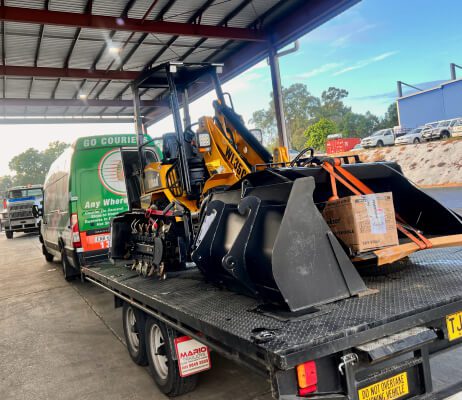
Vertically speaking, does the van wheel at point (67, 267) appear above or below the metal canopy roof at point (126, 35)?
below

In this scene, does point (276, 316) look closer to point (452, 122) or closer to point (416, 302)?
point (416, 302)

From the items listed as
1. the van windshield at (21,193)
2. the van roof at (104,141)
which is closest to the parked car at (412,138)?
the van windshield at (21,193)

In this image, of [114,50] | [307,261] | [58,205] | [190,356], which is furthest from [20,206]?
[307,261]

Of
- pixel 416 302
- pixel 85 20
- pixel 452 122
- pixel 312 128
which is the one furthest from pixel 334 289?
pixel 312 128

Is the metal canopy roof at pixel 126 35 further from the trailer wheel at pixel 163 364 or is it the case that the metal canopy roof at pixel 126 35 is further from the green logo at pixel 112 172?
the trailer wheel at pixel 163 364

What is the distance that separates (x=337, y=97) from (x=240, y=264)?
7565 cm

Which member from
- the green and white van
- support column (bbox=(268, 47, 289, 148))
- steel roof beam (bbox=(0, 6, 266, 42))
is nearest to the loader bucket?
the green and white van

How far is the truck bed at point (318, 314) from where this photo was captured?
2.18 meters

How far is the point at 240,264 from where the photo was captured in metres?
3.03

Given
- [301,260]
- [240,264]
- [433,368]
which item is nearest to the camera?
[301,260]

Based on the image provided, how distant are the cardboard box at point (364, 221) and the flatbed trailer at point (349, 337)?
0.32 m

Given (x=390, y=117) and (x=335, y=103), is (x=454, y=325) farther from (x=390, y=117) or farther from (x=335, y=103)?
(x=335, y=103)

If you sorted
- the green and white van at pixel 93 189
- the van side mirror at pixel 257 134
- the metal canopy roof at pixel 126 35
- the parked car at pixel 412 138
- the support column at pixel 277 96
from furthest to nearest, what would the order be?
the parked car at pixel 412 138
the support column at pixel 277 96
the metal canopy roof at pixel 126 35
the green and white van at pixel 93 189
the van side mirror at pixel 257 134

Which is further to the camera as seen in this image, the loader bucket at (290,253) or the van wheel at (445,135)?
the van wheel at (445,135)
